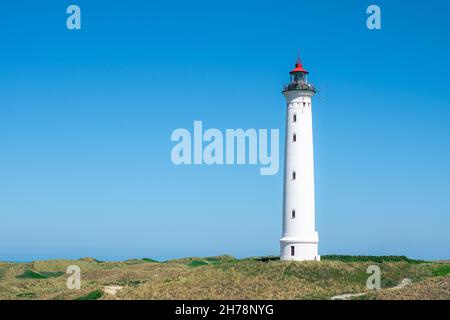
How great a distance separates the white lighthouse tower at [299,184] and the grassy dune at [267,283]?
1871mm

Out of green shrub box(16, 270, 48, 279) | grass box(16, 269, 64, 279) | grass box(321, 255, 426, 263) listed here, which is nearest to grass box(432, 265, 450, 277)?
grass box(321, 255, 426, 263)

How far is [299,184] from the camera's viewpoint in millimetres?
56125

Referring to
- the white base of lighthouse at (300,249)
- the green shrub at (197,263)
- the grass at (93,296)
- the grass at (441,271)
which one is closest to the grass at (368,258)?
the white base of lighthouse at (300,249)

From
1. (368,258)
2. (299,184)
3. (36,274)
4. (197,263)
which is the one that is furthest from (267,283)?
(36,274)

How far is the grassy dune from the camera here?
46125 millimetres

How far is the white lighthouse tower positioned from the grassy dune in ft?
6.14

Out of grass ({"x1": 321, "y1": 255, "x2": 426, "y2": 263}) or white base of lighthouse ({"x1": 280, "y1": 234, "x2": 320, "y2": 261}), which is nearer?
white base of lighthouse ({"x1": 280, "y1": 234, "x2": 320, "y2": 261})

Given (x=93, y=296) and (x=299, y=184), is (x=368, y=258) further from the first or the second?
(x=93, y=296)

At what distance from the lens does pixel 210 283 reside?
50344 millimetres

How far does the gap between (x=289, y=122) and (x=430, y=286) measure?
730 inches

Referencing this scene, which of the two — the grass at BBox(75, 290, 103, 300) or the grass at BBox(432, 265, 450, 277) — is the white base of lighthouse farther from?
the grass at BBox(75, 290, 103, 300)
